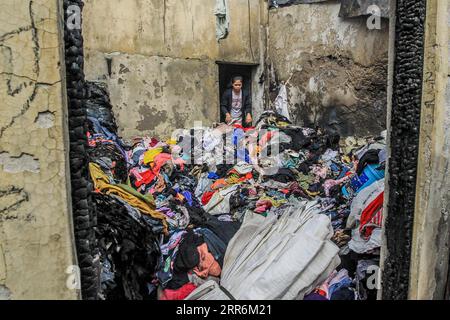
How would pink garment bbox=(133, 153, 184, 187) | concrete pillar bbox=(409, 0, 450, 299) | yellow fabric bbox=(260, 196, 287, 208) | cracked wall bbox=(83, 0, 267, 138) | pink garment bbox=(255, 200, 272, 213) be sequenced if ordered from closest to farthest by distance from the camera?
1. concrete pillar bbox=(409, 0, 450, 299)
2. pink garment bbox=(255, 200, 272, 213)
3. yellow fabric bbox=(260, 196, 287, 208)
4. pink garment bbox=(133, 153, 184, 187)
5. cracked wall bbox=(83, 0, 267, 138)

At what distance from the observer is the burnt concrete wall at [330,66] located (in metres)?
6.99

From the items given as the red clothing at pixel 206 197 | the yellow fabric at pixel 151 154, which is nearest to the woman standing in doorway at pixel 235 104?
the yellow fabric at pixel 151 154

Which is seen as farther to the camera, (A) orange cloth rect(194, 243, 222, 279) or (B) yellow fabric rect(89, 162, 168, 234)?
(B) yellow fabric rect(89, 162, 168, 234)

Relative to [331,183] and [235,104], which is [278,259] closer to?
[331,183]

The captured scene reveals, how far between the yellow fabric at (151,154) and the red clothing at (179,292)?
9.55ft

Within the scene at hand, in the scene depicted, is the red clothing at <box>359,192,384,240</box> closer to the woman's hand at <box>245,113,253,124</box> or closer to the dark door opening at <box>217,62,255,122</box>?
the woman's hand at <box>245,113,253,124</box>

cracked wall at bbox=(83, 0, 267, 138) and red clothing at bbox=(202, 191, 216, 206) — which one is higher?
cracked wall at bbox=(83, 0, 267, 138)

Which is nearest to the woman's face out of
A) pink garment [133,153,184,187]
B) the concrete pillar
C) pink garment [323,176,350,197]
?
pink garment [133,153,184,187]

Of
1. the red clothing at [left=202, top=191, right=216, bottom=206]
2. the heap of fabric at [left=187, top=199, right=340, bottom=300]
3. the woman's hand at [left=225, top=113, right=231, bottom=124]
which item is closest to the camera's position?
the heap of fabric at [left=187, top=199, right=340, bottom=300]

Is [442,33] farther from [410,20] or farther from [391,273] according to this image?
[391,273]

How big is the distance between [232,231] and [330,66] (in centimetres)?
508

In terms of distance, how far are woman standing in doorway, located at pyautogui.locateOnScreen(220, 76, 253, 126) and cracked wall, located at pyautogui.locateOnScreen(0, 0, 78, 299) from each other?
622cm

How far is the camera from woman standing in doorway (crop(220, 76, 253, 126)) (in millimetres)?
7820

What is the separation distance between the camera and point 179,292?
302cm
